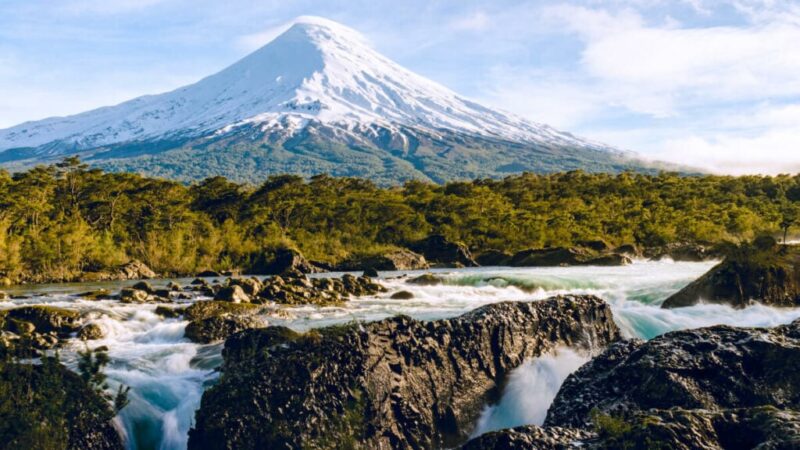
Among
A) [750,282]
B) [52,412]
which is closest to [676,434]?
[52,412]

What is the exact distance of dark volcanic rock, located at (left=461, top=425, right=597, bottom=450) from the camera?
5.20 metres

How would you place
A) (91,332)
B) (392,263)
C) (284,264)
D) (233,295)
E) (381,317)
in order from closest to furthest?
(91,332), (381,317), (233,295), (284,264), (392,263)

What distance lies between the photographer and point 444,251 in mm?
46156

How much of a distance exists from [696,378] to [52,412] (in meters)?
6.76

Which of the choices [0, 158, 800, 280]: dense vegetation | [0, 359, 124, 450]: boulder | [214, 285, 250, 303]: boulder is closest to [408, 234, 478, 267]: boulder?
[0, 158, 800, 280]: dense vegetation

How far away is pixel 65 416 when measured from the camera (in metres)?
7.70

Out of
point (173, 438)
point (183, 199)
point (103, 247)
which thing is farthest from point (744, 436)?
point (183, 199)

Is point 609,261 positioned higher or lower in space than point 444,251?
lower

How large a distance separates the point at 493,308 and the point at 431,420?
8.79ft

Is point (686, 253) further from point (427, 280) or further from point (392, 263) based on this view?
point (427, 280)

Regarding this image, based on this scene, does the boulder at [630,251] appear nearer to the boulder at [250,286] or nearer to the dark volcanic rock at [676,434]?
the boulder at [250,286]

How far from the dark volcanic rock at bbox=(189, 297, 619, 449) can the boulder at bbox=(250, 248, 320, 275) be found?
30188 mm

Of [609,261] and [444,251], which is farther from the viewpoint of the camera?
[444,251]

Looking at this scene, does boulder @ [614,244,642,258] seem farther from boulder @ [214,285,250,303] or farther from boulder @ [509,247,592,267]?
boulder @ [214,285,250,303]
